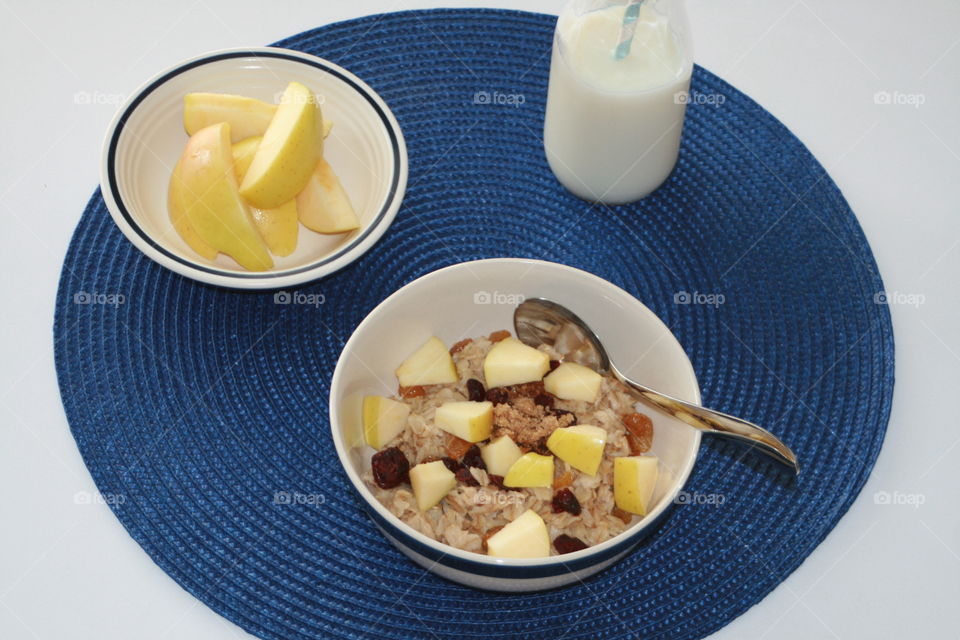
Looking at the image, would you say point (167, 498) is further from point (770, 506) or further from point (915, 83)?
point (915, 83)

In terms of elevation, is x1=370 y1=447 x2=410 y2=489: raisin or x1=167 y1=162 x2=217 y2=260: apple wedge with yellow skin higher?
x1=167 y1=162 x2=217 y2=260: apple wedge with yellow skin

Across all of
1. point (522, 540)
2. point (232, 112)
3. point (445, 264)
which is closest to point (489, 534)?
point (522, 540)

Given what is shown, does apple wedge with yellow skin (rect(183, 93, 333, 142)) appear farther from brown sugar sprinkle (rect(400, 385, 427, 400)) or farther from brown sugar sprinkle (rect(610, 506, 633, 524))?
brown sugar sprinkle (rect(610, 506, 633, 524))

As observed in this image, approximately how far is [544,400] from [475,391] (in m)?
0.08

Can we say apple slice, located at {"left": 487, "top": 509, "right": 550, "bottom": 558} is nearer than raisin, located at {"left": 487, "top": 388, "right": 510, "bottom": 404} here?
Yes

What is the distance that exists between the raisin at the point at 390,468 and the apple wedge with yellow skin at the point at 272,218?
0.34 metres

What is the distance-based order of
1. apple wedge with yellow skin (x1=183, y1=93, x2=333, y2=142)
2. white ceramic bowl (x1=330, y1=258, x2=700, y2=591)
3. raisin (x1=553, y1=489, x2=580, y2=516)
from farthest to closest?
apple wedge with yellow skin (x1=183, y1=93, x2=333, y2=142)
raisin (x1=553, y1=489, x2=580, y2=516)
white ceramic bowl (x1=330, y1=258, x2=700, y2=591)

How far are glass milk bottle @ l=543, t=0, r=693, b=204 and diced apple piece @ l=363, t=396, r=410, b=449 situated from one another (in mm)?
438

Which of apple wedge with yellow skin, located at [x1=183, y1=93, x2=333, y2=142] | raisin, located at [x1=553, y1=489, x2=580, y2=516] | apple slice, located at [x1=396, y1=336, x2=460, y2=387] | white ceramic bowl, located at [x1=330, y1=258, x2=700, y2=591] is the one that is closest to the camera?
white ceramic bowl, located at [x1=330, y1=258, x2=700, y2=591]

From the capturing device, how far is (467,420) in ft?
4.00

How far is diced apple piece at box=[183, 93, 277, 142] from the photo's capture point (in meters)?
1.41

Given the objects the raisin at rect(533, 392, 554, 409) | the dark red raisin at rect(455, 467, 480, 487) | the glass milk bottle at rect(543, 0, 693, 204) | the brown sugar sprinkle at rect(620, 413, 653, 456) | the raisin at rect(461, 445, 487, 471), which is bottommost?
the dark red raisin at rect(455, 467, 480, 487)

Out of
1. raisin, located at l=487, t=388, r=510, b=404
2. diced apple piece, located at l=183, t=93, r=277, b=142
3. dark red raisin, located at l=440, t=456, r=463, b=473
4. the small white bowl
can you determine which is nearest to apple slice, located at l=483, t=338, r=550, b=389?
raisin, located at l=487, t=388, r=510, b=404

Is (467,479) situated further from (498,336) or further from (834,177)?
(834,177)
